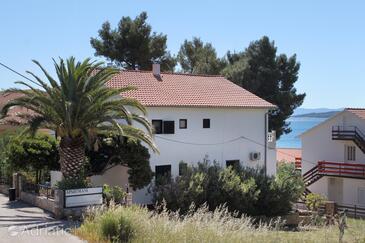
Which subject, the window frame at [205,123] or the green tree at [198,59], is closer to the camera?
the window frame at [205,123]

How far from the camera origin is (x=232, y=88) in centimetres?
3666

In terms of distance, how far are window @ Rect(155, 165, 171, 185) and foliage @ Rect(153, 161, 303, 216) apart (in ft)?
0.81

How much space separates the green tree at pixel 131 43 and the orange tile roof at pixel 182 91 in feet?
47.5

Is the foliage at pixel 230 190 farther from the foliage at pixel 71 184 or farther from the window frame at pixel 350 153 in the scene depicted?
the window frame at pixel 350 153

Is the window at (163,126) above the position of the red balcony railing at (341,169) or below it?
above

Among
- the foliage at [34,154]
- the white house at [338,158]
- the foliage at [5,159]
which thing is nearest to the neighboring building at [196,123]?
the foliage at [34,154]

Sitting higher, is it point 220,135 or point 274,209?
point 220,135

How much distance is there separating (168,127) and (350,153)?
19.7 metres

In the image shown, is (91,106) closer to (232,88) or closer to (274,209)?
(274,209)

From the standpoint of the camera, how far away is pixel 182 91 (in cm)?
3312

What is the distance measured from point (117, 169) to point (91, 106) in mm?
8660

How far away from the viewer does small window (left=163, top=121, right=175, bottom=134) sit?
99.2 feet

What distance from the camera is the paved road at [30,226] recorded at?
15.6m

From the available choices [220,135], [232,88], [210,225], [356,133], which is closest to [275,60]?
[356,133]
